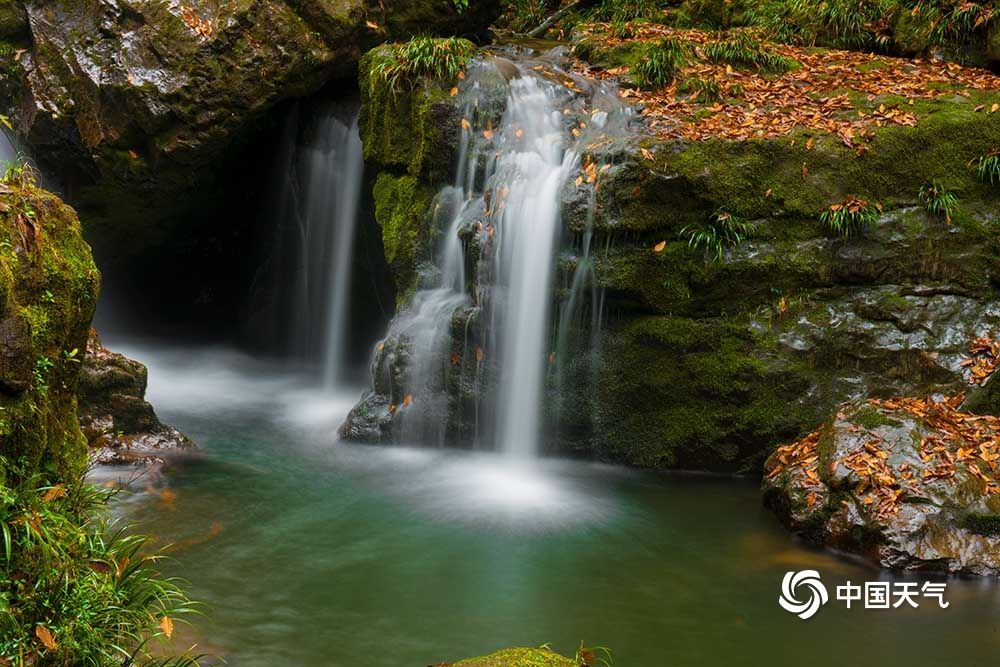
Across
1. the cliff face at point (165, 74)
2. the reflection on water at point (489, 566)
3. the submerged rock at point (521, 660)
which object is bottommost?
the reflection on water at point (489, 566)

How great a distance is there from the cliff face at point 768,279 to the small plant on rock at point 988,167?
0.05 meters

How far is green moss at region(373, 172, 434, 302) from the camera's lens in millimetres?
9664

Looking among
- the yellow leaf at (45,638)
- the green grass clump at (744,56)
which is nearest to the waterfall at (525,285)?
the green grass clump at (744,56)

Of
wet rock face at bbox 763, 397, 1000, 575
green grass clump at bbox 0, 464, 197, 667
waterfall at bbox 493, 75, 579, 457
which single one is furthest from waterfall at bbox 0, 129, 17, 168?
wet rock face at bbox 763, 397, 1000, 575

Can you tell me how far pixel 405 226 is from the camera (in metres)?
9.80

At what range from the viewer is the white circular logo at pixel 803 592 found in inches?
232

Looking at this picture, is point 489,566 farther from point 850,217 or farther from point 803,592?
point 850,217

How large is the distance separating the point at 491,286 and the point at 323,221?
4.32 metres

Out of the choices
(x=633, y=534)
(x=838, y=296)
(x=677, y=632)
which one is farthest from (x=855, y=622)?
(x=838, y=296)

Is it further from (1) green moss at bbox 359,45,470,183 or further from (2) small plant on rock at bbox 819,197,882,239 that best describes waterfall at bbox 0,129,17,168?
(2) small plant on rock at bbox 819,197,882,239

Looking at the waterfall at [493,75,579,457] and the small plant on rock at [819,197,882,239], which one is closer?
the small plant on rock at [819,197,882,239]

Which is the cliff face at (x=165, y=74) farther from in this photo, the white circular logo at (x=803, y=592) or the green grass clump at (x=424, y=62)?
the white circular logo at (x=803, y=592)

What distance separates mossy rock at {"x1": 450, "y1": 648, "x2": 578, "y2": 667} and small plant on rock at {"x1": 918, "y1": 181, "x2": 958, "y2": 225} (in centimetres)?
625

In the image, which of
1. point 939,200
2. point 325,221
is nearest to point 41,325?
point 939,200
